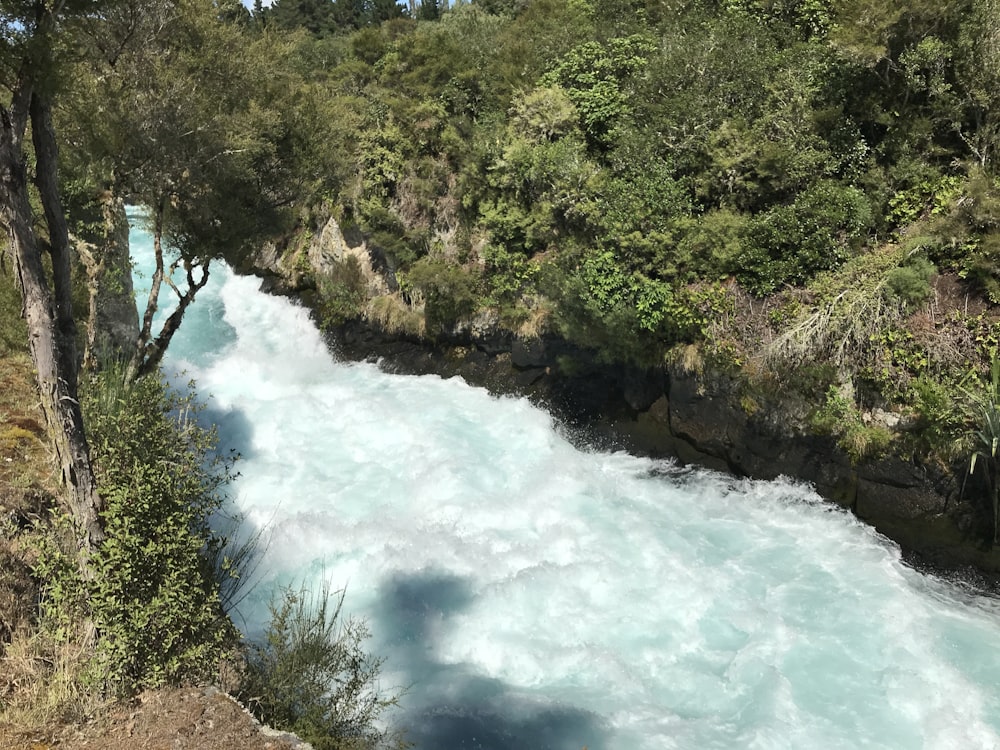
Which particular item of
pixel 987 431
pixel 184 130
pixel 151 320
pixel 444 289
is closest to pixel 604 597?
pixel 987 431

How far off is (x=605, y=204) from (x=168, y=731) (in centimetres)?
1101

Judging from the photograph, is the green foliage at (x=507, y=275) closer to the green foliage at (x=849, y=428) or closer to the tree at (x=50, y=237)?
the green foliage at (x=849, y=428)

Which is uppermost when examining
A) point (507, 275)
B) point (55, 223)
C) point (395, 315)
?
point (55, 223)

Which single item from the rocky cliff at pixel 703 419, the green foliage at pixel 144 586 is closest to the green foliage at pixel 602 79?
the rocky cliff at pixel 703 419

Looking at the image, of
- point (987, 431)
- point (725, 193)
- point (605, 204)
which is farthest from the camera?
point (605, 204)

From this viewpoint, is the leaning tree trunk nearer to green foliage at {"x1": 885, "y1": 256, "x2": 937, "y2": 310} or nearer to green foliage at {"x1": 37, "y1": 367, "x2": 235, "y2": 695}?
green foliage at {"x1": 37, "y1": 367, "x2": 235, "y2": 695}

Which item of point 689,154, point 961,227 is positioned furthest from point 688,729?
point 689,154

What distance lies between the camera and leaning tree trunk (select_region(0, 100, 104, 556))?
16.7 ft

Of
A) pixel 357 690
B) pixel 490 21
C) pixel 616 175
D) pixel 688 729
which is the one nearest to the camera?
pixel 357 690

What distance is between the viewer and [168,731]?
492cm

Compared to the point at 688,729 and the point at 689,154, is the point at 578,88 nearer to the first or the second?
the point at 689,154

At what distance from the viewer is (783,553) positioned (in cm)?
965

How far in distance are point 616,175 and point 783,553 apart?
821cm

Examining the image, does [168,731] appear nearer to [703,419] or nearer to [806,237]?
[703,419]
